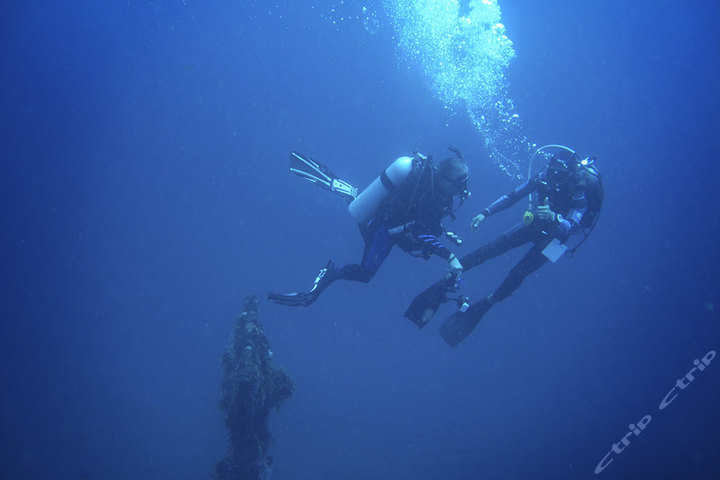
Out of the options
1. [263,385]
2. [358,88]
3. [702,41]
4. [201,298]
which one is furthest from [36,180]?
[702,41]

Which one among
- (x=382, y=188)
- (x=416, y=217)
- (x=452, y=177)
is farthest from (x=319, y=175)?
(x=452, y=177)

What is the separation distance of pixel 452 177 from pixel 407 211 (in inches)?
30.4

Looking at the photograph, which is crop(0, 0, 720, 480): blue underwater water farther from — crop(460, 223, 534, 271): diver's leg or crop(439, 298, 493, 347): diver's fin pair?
crop(460, 223, 534, 271): diver's leg

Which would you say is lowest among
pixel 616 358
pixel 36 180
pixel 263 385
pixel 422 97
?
pixel 616 358

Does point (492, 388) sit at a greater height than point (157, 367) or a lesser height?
lesser

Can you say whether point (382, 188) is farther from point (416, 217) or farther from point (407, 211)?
point (416, 217)

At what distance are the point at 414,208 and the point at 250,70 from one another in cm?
2702

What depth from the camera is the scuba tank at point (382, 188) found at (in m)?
5.12

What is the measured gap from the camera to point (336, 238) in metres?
25.5

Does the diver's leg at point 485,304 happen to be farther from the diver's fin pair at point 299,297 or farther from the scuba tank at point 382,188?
the scuba tank at point 382,188

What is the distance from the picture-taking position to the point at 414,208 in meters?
5.00

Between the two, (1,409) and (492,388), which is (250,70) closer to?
(1,409)

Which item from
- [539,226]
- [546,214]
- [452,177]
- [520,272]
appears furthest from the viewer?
[520,272]

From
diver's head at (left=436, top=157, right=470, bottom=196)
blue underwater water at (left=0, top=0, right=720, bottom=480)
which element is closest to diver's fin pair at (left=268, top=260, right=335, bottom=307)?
diver's head at (left=436, top=157, right=470, bottom=196)
